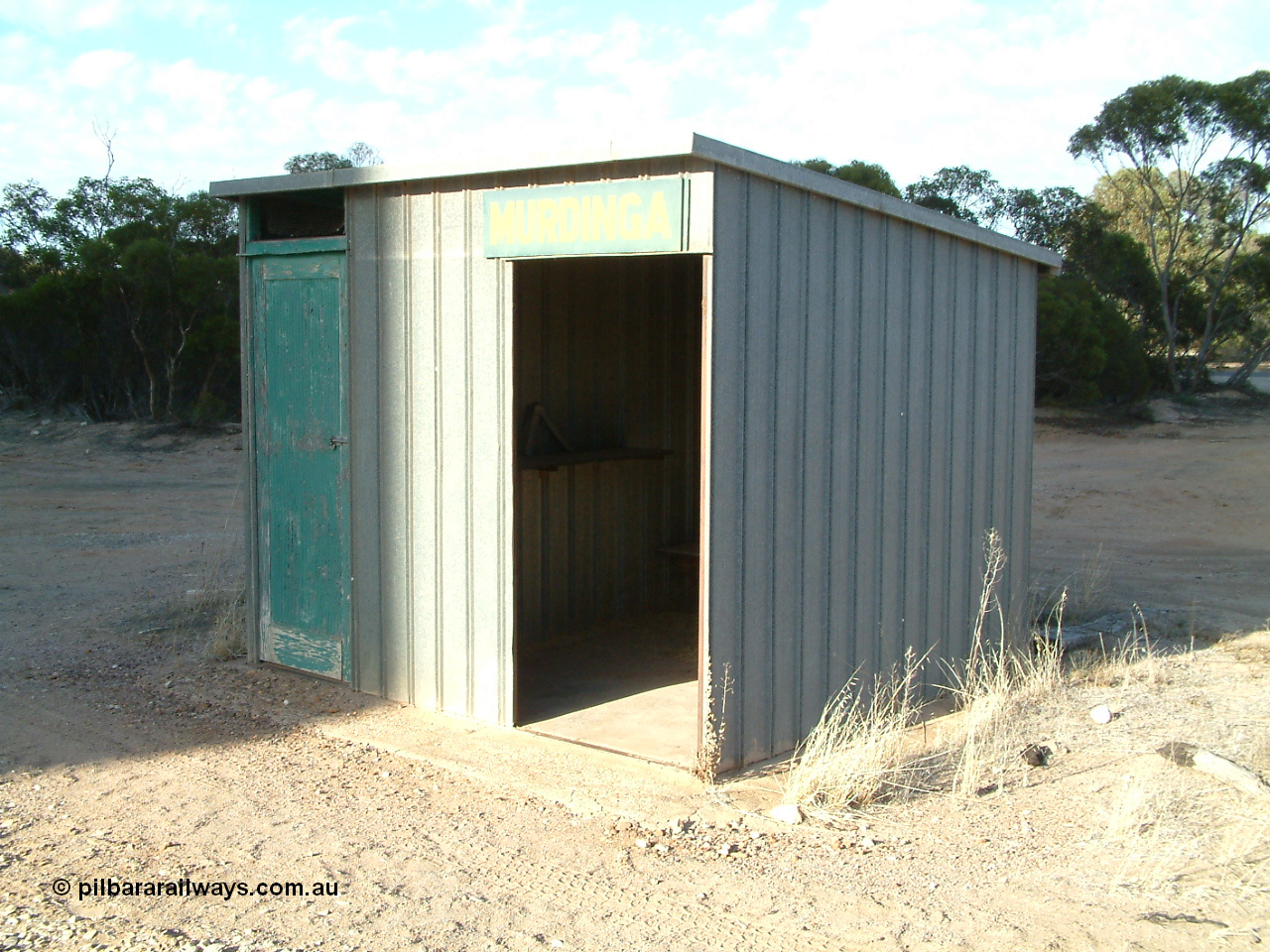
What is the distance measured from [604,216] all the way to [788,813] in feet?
8.27

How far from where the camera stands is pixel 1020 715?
6.01 m

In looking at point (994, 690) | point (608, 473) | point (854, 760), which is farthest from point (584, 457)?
point (854, 760)

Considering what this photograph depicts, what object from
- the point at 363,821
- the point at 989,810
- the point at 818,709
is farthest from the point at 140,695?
the point at 989,810

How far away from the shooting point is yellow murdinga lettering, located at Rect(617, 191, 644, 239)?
4.82m

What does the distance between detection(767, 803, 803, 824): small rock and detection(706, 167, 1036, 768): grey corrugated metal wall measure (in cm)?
41

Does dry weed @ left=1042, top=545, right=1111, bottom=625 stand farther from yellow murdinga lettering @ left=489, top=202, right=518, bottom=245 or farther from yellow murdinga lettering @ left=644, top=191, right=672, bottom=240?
yellow murdinga lettering @ left=489, top=202, right=518, bottom=245

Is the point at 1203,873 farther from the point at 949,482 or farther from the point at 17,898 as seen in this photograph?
the point at 17,898

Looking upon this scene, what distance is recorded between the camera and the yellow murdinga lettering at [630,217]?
4.82 m

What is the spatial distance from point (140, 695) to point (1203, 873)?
4.97 metres

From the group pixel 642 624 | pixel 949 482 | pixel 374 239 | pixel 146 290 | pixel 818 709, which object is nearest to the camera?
pixel 818 709

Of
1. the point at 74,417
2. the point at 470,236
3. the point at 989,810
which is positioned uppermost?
the point at 470,236

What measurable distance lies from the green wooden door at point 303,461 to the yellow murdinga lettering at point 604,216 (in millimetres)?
1741

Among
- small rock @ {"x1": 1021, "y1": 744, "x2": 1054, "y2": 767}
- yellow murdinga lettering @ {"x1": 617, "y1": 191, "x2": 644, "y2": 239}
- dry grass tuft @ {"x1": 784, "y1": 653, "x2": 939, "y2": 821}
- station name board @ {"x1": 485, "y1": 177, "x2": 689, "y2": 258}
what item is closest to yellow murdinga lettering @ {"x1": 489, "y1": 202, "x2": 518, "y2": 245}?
station name board @ {"x1": 485, "y1": 177, "x2": 689, "y2": 258}

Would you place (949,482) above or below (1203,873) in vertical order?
above
